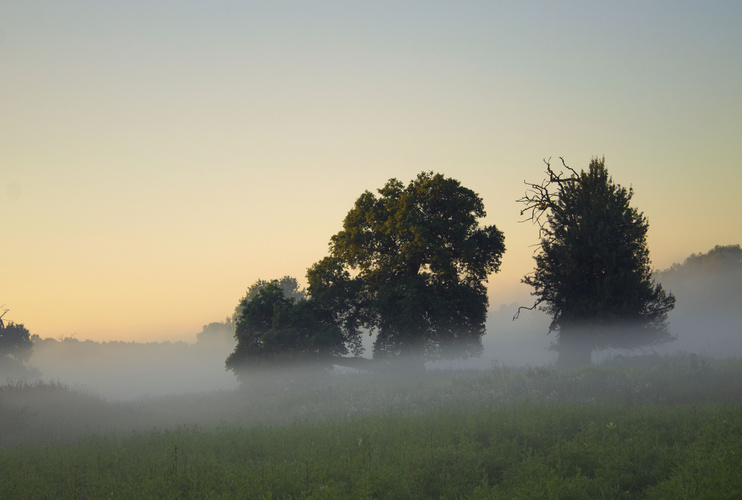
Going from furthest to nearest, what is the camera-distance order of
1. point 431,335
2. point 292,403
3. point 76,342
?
1. point 76,342
2. point 431,335
3. point 292,403

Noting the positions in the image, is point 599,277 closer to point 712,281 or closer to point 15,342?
point 15,342

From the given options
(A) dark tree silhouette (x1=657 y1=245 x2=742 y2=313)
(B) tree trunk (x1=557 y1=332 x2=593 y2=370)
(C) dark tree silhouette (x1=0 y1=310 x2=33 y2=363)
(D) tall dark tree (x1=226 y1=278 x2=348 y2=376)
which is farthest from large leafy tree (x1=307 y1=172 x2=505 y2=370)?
(A) dark tree silhouette (x1=657 y1=245 x2=742 y2=313)

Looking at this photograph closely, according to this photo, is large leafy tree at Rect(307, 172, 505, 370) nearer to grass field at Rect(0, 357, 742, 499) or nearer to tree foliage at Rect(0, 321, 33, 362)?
grass field at Rect(0, 357, 742, 499)

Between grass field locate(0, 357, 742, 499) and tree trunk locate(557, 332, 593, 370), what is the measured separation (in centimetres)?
841

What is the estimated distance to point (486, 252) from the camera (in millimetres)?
33375

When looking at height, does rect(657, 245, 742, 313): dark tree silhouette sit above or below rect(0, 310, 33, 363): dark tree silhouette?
above

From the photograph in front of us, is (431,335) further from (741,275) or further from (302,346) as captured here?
(741,275)

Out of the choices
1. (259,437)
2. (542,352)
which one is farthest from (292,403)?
(542,352)

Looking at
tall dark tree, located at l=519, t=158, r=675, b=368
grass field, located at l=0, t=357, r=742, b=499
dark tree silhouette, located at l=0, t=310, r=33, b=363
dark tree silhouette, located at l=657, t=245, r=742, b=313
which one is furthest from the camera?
dark tree silhouette, located at l=657, t=245, r=742, b=313

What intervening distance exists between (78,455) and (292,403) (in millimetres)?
14411

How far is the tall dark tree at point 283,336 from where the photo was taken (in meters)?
33.5

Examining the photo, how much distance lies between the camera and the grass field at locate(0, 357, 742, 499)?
9945mm

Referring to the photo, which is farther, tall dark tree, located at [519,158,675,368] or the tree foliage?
the tree foliage

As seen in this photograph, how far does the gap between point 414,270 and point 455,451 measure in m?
21.6
